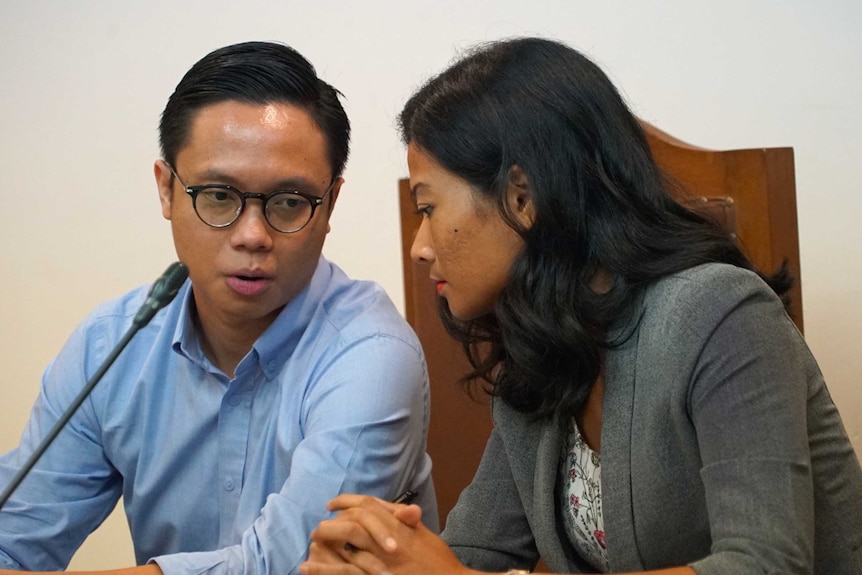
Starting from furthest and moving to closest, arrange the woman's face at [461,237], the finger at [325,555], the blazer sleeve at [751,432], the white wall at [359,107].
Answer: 1. the white wall at [359,107]
2. the woman's face at [461,237]
3. the finger at [325,555]
4. the blazer sleeve at [751,432]

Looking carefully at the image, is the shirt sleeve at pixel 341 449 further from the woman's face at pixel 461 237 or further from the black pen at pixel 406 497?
the woman's face at pixel 461 237

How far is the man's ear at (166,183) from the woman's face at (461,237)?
0.44m

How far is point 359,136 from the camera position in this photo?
7.74 ft

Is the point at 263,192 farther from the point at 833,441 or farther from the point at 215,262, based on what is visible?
the point at 833,441

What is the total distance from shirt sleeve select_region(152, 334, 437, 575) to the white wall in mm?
928

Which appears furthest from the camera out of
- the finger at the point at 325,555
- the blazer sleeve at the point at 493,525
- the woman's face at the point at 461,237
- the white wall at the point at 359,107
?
the white wall at the point at 359,107

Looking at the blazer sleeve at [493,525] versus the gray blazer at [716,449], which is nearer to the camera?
the gray blazer at [716,449]

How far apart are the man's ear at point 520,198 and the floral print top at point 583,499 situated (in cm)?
30

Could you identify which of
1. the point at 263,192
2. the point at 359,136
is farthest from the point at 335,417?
the point at 359,136

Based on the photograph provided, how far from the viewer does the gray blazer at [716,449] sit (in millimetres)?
1030

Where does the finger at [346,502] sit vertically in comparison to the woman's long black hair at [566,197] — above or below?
below

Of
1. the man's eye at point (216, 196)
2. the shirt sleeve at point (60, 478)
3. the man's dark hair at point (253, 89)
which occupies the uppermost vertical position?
the man's dark hair at point (253, 89)

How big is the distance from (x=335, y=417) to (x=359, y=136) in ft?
3.74

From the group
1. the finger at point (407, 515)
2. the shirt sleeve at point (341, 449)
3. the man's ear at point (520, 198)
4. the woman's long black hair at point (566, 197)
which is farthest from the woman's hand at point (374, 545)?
the man's ear at point (520, 198)
